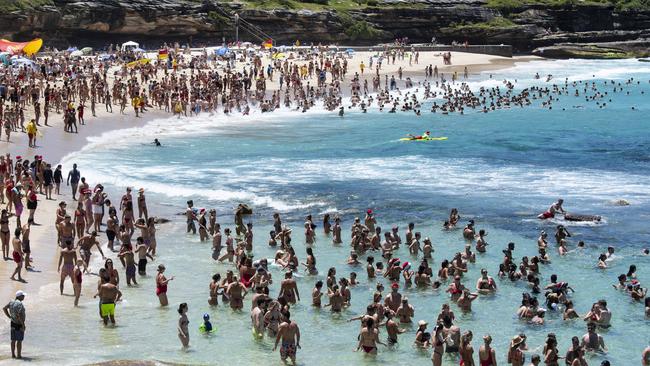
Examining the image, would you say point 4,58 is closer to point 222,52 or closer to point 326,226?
point 222,52

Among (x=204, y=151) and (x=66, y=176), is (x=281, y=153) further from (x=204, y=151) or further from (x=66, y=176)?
(x=66, y=176)

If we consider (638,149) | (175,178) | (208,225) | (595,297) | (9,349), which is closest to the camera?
(9,349)

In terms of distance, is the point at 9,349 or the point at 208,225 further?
the point at 208,225

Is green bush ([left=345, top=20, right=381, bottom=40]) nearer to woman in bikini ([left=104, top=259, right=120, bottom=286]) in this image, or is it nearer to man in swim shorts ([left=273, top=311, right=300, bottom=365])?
woman in bikini ([left=104, top=259, right=120, bottom=286])

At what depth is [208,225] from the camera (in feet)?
92.1

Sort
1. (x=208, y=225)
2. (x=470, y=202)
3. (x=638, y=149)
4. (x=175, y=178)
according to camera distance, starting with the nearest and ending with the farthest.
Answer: (x=208, y=225) → (x=470, y=202) → (x=175, y=178) → (x=638, y=149)

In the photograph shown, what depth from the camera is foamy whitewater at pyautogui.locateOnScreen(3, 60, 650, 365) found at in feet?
61.2

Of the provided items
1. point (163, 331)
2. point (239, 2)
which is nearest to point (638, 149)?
point (163, 331)

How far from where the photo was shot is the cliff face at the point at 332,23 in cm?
7569

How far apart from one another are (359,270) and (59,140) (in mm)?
19808

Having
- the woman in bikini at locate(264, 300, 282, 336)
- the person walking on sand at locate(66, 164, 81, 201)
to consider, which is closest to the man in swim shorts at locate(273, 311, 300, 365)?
the woman in bikini at locate(264, 300, 282, 336)

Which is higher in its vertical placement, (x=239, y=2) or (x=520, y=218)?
(x=239, y=2)

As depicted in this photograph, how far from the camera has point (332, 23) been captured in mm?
89562

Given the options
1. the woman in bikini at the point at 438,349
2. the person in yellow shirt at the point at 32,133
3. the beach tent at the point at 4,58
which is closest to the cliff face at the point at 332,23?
the beach tent at the point at 4,58
